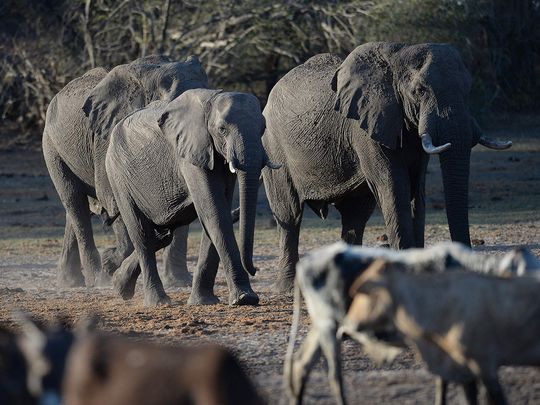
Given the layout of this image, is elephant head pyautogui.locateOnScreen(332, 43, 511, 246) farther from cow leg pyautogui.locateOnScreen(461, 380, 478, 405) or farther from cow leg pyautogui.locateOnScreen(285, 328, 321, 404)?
cow leg pyautogui.locateOnScreen(461, 380, 478, 405)

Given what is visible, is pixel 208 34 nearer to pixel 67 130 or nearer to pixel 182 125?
pixel 67 130

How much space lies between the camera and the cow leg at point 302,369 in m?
7.11

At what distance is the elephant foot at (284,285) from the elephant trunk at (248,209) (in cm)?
148

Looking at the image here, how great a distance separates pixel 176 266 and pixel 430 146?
4336 millimetres

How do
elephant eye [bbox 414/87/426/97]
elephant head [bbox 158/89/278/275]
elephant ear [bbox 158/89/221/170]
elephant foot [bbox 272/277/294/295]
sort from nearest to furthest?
elephant head [bbox 158/89/278/275] → elephant ear [bbox 158/89/221/170] → elephant eye [bbox 414/87/426/97] → elephant foot [bbox 272/277/294/295]

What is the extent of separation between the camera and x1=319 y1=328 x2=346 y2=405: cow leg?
7.01 metres

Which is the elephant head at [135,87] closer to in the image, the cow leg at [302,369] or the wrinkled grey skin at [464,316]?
the cow leg at [302,369]

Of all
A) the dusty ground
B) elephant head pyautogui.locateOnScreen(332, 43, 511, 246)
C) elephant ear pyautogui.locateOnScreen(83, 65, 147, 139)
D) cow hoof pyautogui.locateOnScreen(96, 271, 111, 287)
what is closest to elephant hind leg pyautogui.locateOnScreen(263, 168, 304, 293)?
the dusty ground

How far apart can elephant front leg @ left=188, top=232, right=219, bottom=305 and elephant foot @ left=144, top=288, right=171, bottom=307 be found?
0.31m

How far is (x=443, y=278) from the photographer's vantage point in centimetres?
645

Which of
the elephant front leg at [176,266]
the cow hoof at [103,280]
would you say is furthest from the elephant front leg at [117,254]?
the elephant front leg at [176,266]

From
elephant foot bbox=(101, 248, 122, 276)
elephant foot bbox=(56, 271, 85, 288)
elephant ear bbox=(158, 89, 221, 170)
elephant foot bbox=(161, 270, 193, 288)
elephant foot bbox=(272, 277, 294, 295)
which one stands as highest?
elephant ear bbox=(158, 89, 221, 170)

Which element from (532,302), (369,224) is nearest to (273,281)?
(369,224)

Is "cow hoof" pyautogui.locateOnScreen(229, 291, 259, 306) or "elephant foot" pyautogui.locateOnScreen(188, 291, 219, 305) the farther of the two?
"elephant foot" pyautogui.locateOnScreen(188, 291, 219, 305)
